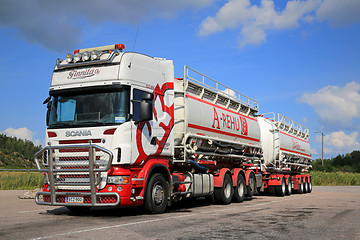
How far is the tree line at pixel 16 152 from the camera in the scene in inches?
3910

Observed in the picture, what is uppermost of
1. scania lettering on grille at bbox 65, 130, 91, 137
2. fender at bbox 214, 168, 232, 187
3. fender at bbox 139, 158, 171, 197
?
scania lettering on grille at bbox 65, 130, 91, 137

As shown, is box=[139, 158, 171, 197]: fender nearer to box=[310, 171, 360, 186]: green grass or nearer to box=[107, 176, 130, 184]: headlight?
box=[107, 176, 130, 184]: headlight

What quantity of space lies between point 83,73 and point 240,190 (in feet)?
29.3

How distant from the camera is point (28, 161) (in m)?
105

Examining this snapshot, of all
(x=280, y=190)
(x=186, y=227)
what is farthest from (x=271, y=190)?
(x=186, y=227)

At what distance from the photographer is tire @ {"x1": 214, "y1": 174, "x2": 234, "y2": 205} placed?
1505cm

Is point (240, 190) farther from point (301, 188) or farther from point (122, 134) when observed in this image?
point (301, 188)

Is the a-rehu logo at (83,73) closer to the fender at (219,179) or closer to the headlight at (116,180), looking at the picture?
the headlight at (116,180)

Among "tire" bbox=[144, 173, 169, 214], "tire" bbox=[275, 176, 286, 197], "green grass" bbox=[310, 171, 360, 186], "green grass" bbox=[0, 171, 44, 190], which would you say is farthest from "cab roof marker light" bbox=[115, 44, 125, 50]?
"green grass" bbox=[310, 171, 360, 186]

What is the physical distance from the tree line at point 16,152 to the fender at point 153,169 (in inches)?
3605

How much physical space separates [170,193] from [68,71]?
175 inches

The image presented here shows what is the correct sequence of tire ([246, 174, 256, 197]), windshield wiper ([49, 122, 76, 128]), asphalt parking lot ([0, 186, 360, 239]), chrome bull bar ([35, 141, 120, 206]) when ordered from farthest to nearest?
tire ([246, 174, 256, 197]) → windshield wiper ([49, 122, 76, 128]) → chrome bull bar ([35, 141, 120, 206]) → asphalt parking lot ([0, 186, 360, 239])

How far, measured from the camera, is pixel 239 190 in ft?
55.1

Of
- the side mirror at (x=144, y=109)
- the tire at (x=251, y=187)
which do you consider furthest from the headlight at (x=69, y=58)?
the tire at (x=251, y=187)
